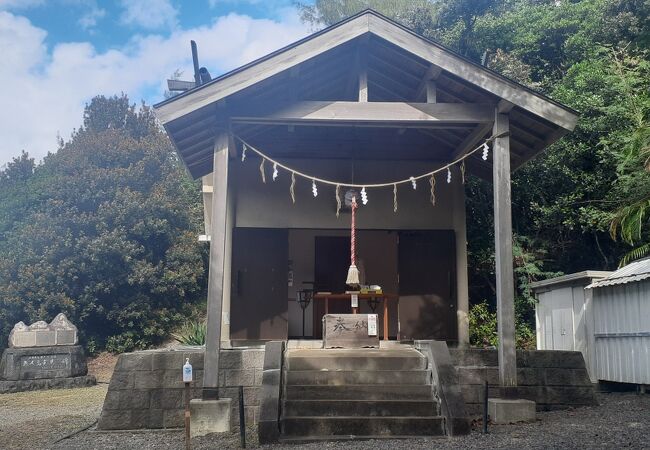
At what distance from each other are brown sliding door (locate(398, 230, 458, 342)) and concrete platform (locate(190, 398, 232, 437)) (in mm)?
4424

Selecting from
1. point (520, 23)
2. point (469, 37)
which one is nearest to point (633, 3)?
point (520, 23)

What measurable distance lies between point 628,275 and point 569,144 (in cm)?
759

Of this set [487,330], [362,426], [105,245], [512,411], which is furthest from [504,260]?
[105,245]

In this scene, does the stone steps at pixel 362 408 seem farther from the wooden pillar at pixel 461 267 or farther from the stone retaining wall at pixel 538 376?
the wooden pillar at pixel 461 267

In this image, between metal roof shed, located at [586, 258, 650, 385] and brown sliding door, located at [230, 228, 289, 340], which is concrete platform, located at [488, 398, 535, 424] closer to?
metal roof shed, located at [586, 258, 650, 385]

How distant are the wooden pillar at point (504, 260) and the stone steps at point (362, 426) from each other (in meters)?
1.51

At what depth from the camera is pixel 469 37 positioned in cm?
2097

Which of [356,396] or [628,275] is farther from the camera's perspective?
[628,275]

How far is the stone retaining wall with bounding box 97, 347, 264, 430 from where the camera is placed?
820cm

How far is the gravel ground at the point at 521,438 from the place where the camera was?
20.8 feet

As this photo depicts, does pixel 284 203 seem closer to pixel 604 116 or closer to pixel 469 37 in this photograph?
pixel 604 116

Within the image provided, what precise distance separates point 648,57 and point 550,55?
375 cm

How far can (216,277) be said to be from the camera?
8.02 m

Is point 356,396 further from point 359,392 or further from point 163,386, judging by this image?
point 163,386
